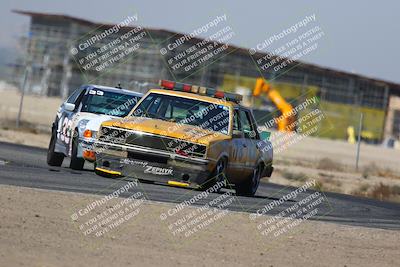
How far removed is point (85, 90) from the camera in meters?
19.5

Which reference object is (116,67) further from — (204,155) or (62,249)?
(62,249)

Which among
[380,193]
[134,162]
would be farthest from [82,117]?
[380,193]

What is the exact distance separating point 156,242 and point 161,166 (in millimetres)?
5246

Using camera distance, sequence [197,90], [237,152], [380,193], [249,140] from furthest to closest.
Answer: [380,193], [249,140], [197,90], [237,152]

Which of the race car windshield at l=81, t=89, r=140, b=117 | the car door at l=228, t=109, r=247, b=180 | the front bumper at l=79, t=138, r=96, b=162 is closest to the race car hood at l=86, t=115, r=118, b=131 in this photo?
the front bumper at l=79, t=138, r=96, b=162

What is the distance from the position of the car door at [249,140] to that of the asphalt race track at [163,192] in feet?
1.79

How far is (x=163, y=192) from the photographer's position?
52.9ft

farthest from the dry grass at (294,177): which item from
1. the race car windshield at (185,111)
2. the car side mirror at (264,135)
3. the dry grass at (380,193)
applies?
the race car windshield at (185,111)

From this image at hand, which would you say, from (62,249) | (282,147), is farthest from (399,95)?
(62,249)

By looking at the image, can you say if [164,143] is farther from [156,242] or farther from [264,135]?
[156,242]

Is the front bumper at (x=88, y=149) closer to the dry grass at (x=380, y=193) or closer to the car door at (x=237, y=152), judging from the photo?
the car door at (x=237, y=152)

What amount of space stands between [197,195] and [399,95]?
272 ft

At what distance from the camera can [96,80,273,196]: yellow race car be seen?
620 inches

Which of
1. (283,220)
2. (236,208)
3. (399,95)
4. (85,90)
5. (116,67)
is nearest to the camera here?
(283,220)
